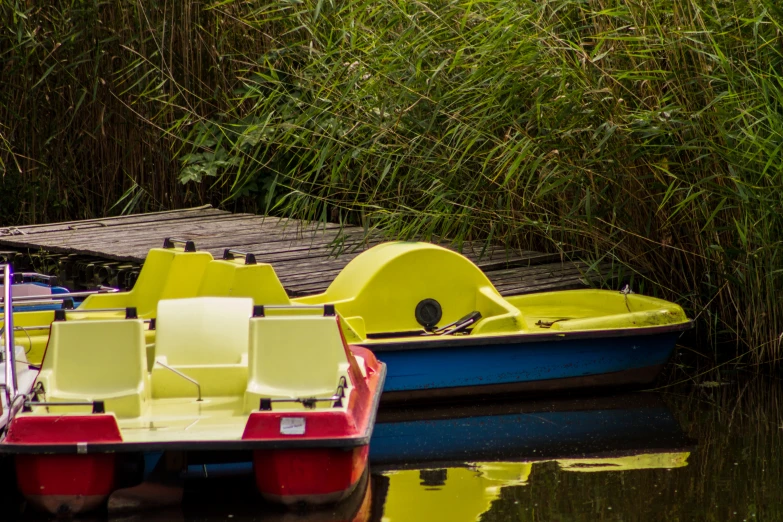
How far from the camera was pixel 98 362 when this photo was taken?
502 centimetres

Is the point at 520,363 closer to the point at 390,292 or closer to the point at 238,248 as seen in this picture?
the point at 390,292

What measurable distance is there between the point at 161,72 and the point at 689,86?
4.44 metres

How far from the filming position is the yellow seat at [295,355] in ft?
16.4

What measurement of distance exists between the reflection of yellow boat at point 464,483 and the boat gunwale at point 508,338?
1.00 metres

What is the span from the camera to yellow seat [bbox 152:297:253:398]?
532 centimetres

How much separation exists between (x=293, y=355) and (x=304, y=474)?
0.60 meters

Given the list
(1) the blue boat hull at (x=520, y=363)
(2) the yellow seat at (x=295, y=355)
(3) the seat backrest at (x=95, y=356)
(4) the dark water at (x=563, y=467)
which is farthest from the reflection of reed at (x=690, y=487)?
(3) the seat backrest at (x=95, y=356)

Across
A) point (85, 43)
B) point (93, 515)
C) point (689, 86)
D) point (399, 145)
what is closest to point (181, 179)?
point (85, 43)

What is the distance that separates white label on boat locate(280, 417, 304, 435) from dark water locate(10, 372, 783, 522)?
33cm

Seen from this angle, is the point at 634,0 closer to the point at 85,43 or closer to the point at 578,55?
the point at 578,55

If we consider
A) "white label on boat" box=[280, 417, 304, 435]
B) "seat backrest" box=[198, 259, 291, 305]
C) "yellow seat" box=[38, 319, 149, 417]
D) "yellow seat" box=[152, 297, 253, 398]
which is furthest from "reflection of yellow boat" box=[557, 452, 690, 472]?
"yellow seat" box=[38, 319, 149, 417]

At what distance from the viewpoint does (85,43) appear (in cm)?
1027

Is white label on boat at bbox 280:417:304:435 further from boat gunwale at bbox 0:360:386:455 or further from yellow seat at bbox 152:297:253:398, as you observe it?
yellow seat at bbox 152:297:253:398

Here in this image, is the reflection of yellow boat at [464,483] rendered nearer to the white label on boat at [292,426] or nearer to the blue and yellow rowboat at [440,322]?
the white label on boat at [292,426]
